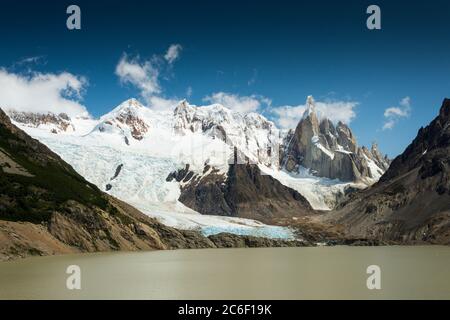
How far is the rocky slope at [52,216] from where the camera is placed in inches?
3344

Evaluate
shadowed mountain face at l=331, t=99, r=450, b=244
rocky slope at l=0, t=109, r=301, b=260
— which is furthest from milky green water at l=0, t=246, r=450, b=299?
shadowed mountain face at l=331, t=99, r=450, b=244

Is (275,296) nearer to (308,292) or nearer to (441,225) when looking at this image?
(308,292)

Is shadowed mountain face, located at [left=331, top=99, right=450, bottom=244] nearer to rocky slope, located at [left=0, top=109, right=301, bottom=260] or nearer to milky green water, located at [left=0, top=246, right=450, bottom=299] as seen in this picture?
rocky slope, located at [left=0, top=109, right=301, bottom=260]

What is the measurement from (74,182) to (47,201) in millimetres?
22600

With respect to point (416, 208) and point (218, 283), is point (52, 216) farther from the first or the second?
point (416, 208)

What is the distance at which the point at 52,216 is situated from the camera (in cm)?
9500

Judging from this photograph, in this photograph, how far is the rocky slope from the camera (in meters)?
84.9

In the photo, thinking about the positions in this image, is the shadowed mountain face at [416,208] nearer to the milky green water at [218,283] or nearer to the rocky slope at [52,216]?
the rocky slope at [52,216]

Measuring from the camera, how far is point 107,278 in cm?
4925

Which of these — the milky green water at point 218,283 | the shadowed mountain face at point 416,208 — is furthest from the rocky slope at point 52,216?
the shadowed mountain face at point 416,208
